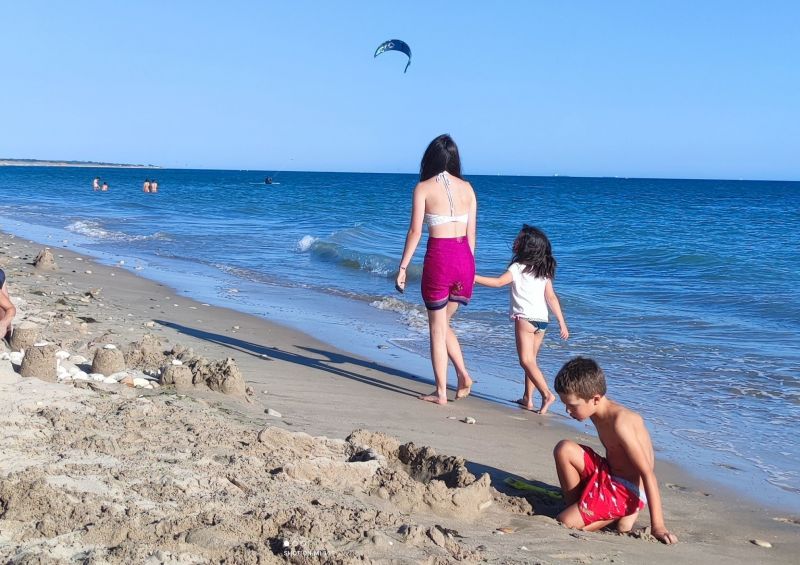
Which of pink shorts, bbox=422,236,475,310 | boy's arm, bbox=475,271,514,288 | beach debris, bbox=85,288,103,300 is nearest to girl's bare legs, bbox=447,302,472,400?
pink shorts, bbox=422,236,475,310

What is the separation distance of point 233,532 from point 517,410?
313cm

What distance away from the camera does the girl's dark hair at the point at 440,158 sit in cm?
548

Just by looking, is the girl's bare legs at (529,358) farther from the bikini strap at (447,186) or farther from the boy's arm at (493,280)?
the bikini strap at (447,186)

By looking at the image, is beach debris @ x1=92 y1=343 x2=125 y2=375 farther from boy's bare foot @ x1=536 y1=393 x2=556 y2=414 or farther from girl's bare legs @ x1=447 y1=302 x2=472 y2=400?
boy's bare foot @ x1=536 y1=393 x2=556 y2=414

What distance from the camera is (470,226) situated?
→ 5.61 metres

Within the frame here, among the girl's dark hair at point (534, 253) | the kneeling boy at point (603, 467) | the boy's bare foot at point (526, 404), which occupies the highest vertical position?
the girl's dark hair at point (534, 253)

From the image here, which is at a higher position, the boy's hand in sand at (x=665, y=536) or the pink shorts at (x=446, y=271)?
the pink shorts at (x=446, y=271)

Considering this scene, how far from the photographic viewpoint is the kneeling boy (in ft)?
11.8

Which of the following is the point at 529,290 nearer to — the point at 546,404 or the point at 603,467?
the point at 546,404

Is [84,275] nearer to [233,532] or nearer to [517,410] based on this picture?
[517,410]

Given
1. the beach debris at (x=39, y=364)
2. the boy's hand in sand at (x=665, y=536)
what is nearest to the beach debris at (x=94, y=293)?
the beach debris at (x=39, y=364)

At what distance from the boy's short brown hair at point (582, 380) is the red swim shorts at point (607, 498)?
36 centimetres

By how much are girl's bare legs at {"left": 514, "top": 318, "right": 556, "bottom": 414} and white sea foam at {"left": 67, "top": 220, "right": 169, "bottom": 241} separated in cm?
1431

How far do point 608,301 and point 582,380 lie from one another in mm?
7710
